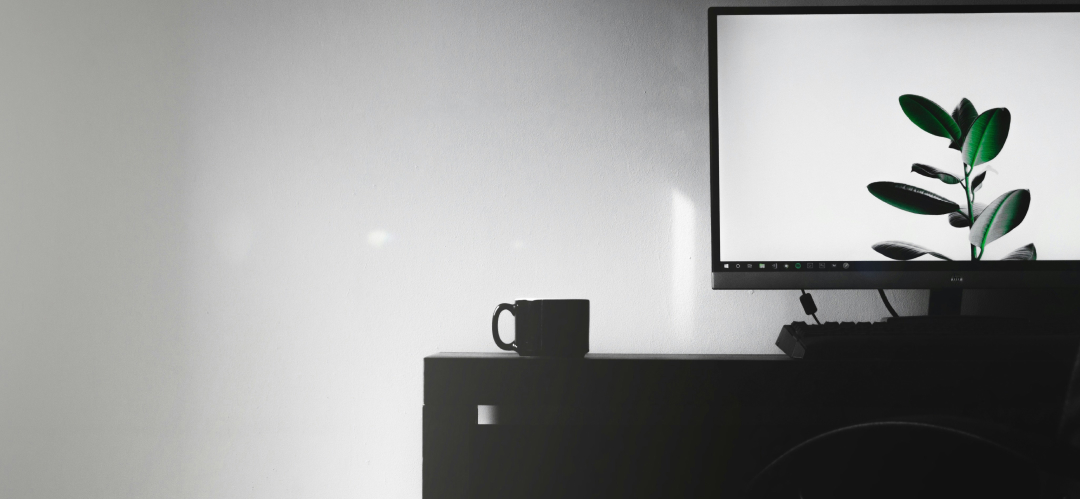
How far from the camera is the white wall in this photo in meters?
1.24

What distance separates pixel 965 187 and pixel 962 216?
5cm

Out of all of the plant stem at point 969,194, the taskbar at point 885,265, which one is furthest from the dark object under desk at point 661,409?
the plant stem at point 969,194

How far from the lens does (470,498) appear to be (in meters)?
0.91

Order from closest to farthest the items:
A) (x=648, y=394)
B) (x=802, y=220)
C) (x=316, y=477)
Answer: (x=648, y=394) → (x=802, y=220) → (x=316, y=477)

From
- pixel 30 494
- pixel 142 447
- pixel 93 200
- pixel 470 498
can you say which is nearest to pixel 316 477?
pixel 142 447

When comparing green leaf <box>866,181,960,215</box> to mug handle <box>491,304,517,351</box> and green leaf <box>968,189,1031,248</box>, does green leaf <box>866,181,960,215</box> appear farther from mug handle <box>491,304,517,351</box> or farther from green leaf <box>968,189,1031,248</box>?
mug handle <box>491,304,517,351</box>

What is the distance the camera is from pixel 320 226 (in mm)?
1257

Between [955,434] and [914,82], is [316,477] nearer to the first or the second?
[955,434]

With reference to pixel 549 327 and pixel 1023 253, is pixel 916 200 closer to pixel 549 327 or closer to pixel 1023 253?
pixel 1023 253

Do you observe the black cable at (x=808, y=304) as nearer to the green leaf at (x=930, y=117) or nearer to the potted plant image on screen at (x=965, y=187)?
the potted plant image on screen at (x=965, y=187)

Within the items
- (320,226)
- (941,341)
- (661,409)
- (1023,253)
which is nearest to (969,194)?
(1023,253)

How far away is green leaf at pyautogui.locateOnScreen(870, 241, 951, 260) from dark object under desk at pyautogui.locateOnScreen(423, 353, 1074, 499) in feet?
0.76

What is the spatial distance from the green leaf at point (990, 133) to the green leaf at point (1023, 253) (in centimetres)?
15

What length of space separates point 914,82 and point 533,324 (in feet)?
2.46
